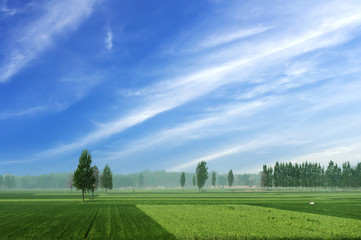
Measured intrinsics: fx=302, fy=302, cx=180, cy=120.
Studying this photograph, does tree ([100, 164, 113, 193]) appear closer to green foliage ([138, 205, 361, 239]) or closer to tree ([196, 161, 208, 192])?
tree ([196, 161, 208, 192])

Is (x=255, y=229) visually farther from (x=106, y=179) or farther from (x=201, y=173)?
(x=201, y=173)

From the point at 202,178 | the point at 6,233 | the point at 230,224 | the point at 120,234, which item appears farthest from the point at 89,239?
the point at 202,178

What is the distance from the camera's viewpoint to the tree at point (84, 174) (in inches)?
3381

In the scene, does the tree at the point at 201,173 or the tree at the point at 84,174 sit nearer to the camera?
the tree at the point at 84,174

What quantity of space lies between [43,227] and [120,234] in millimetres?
10765

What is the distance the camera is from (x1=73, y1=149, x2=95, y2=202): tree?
282 ft

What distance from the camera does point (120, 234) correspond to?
2883cm

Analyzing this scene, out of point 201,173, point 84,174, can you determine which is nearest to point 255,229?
point 84,174

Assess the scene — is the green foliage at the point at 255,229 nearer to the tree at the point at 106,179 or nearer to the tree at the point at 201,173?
the tree at the point at 106,179

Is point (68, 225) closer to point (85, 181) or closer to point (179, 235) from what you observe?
point (179, 235)

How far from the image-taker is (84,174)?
87.1 metres

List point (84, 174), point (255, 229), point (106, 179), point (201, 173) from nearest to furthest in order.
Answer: point (255, 229) < point (84, 174) < point (106, 179) < point (201, 173)

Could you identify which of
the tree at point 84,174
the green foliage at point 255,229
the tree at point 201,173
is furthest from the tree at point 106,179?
the green foliage at point 255,229

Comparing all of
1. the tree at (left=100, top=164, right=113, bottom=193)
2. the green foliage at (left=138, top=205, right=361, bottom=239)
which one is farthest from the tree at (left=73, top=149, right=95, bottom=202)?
the green foliage at (left=138, top=205, right=361, bottom=239)
